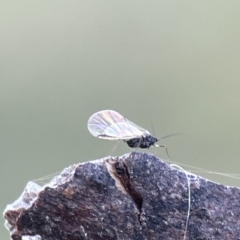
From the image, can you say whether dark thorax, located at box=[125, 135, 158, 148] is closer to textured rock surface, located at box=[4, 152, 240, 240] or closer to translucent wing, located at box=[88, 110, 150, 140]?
translucent wing, located at box=[88, 110, 150, 140]

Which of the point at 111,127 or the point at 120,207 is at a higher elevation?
the point at 111,127

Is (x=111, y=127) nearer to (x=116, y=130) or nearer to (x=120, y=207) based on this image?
(x=116, y=130)

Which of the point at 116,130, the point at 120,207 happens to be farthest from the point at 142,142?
the point at 120,207

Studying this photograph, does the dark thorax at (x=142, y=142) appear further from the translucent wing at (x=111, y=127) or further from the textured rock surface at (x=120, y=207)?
the textured rock surface at (x=120, y=207)

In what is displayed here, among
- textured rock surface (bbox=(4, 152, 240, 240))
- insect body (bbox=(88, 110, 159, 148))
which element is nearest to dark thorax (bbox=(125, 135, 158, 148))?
insect body (bbox=(88, 110, 159, 148))

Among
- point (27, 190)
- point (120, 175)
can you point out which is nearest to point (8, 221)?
point (27, 190)

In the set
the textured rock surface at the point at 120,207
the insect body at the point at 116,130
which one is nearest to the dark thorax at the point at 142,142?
the insect body at the point at 116,130

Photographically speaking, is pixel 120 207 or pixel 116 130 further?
pixel 116 130
